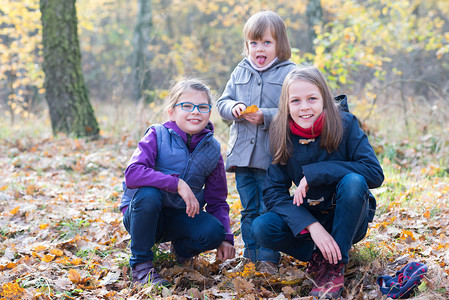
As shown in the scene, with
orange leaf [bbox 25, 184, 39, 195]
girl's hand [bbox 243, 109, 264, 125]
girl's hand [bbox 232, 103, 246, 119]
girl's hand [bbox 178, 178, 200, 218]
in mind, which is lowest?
orange leaf [bbox 25, 184, 39, 195]

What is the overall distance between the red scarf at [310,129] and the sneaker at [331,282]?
2.51 feet

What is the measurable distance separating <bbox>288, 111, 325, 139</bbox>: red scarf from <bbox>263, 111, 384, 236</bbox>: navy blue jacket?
45 millimetres

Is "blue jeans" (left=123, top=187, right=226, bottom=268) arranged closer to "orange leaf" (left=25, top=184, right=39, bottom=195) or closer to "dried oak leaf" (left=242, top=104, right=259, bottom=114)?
"dried oak leaf" (left=242, top=104, right=259, bottom=114)

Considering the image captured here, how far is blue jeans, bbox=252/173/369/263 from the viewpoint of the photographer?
2285mm

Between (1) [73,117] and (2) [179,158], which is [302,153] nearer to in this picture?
(2) [179,158]

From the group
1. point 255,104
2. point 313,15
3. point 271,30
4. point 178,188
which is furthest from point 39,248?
point 313,15

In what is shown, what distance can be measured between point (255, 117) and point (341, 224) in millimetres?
937

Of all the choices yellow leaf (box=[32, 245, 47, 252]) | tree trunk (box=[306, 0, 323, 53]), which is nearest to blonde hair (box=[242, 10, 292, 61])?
yellow leaf (box=[32, 245, 47, 252])

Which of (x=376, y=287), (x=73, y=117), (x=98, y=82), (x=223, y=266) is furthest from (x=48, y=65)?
(x=98, y=82)

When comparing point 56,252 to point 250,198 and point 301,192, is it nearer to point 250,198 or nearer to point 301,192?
point 250,198

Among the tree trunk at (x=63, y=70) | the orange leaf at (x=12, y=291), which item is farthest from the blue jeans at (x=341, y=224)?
the tree trunk at (x=63, y=70)

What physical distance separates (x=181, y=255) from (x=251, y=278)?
553 millimetres

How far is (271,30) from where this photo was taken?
295cm

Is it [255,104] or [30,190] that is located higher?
[255,104]
